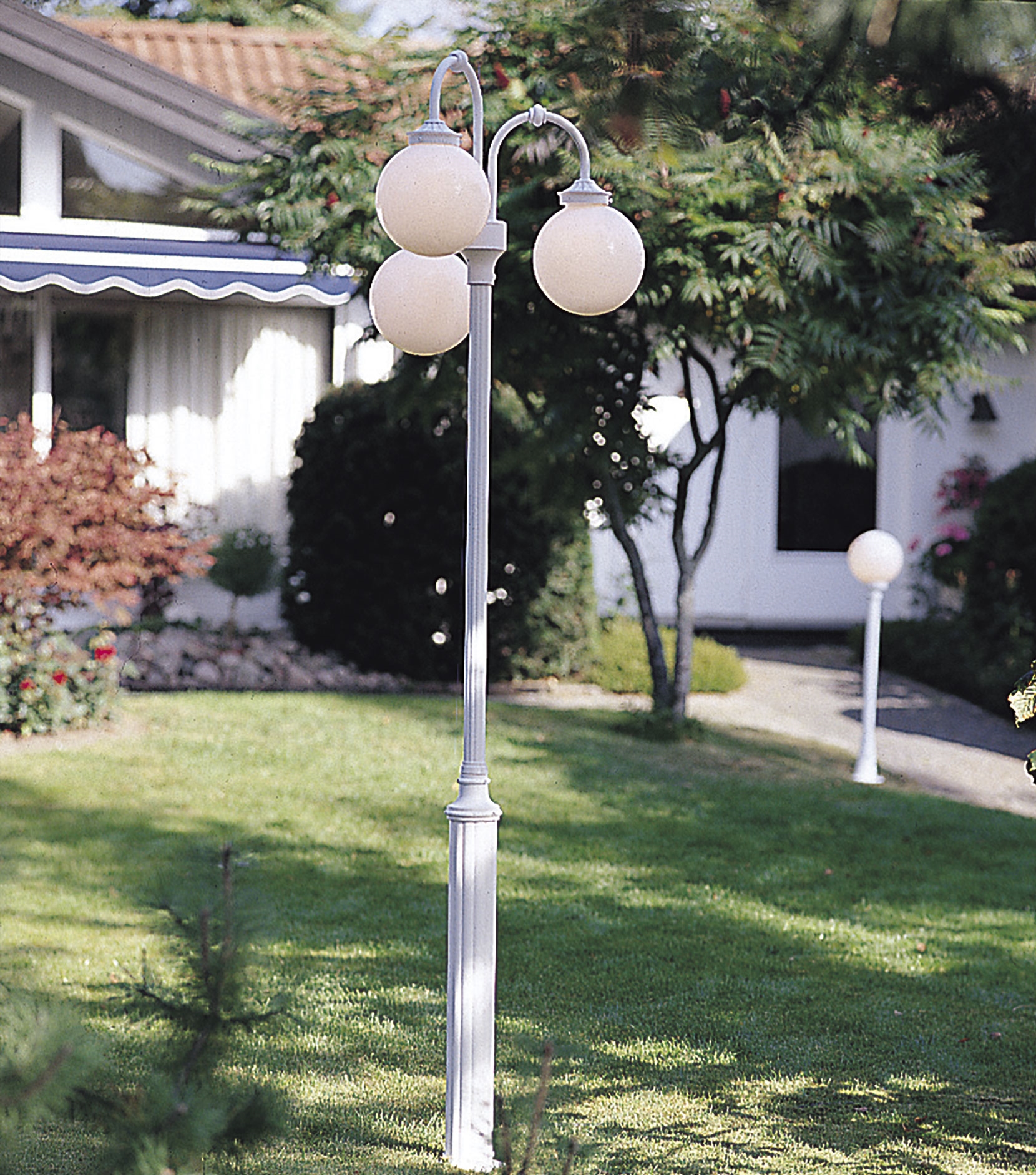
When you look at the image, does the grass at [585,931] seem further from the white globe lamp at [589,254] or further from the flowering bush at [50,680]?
the white globe lamp at [589,254]

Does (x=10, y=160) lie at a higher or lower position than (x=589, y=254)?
higher

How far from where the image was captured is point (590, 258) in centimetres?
358

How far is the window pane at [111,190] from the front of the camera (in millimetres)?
11141

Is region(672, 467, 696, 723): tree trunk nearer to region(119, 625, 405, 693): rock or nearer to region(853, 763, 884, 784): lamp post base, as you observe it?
region(853, 763, 884, 784): lamp post base

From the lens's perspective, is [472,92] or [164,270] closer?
[472,92]

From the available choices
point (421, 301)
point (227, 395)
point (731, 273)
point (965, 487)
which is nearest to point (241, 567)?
point (227, 395)

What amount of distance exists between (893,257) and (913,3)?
20.2ft

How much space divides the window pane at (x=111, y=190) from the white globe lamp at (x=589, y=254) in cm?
819

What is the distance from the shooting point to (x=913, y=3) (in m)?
2.04

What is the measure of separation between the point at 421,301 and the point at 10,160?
858cm

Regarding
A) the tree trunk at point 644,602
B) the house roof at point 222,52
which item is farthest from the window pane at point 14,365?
the tree trunk at point 644,602

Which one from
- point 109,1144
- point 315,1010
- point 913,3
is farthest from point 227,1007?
point 315,1010

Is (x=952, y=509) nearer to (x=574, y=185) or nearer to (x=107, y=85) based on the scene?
(x=107, y=85)

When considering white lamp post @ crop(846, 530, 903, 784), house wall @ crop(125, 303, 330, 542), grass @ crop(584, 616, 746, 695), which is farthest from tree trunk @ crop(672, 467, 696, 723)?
house wall @ crop(125, 303, 330, 542)
